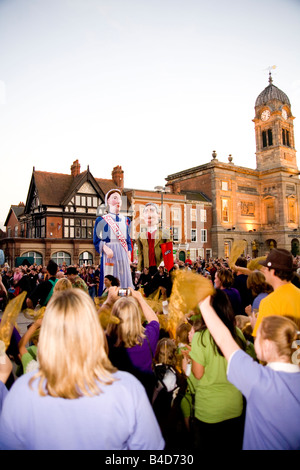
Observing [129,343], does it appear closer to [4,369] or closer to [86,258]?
[4,369]

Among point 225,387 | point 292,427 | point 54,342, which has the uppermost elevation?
point 54,342

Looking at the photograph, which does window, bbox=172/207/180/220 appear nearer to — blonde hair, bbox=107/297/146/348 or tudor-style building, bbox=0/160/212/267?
tudor-style building, bbox=0/160/212/267

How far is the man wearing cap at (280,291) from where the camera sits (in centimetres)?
294

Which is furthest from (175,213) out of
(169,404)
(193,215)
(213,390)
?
(213,390)

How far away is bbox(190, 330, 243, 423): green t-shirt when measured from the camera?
8.07 feet

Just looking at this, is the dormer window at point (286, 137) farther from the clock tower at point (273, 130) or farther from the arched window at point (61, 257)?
the arched window at point (61, 257)

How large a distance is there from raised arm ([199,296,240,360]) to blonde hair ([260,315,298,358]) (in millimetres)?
205

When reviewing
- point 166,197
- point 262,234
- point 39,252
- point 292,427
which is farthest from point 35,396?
point 262,234

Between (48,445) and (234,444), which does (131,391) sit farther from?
(234,444)

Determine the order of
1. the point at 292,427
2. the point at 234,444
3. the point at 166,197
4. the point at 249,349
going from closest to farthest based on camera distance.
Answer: the point at 292,427 < the point at 234,444 < the point at 249,349 < the point at 166,197

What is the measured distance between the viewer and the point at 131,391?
143 cm

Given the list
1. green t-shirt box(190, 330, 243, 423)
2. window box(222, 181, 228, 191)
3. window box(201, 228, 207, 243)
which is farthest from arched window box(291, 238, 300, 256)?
green t-shirt box(190, 330, 243, 423)
